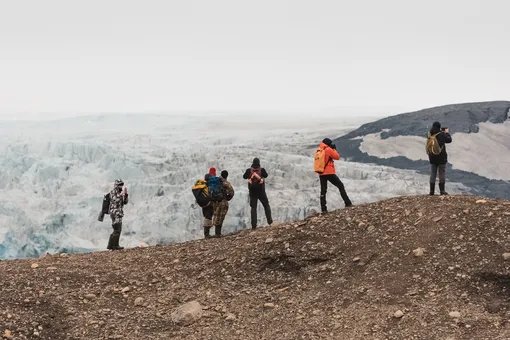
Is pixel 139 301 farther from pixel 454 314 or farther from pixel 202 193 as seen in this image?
pixel 454 314

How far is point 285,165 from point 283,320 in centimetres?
2991

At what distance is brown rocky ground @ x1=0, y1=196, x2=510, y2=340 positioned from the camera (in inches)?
226

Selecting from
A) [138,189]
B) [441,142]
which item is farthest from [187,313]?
[138,189]

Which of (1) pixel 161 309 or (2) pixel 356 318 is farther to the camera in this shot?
(1) pixel 161 309

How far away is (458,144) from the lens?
4250 cm

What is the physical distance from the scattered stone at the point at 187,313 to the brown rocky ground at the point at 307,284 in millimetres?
30

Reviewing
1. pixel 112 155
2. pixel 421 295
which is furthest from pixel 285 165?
pixel 421 295

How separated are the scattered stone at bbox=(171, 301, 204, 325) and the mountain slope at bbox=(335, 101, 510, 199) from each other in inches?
1367

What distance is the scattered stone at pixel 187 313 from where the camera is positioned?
6.19 m

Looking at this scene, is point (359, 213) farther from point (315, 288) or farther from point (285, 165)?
point (285, 165)

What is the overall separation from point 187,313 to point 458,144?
40605 millimetres

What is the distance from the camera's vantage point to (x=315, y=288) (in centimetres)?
664

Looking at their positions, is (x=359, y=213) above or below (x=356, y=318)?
above

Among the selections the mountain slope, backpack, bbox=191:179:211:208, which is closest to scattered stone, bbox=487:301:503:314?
backpack, bbox=191:179:211:208
